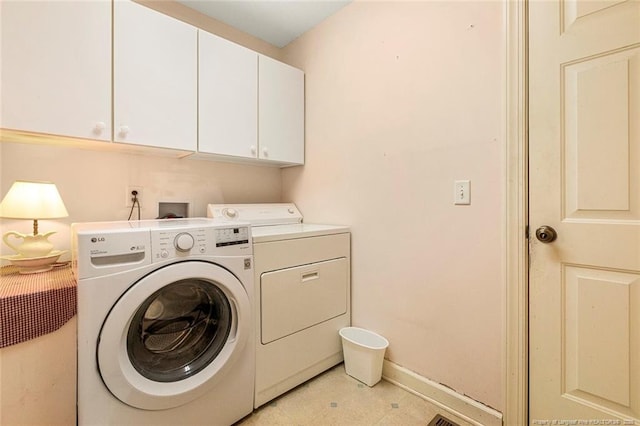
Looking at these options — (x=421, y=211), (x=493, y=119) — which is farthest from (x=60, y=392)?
(x=493, y=119)

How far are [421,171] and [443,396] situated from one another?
3.79ft

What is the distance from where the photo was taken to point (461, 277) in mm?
1389

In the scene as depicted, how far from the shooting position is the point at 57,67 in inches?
47.9

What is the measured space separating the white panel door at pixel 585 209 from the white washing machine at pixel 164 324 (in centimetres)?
128

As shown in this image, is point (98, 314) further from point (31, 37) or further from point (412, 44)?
point (412, 44)

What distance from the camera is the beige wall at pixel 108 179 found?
141cm

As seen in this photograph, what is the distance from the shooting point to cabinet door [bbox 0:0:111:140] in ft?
3.70

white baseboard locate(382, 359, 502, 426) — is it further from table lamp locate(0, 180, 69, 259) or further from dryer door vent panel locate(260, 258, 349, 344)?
table lamp locate(0, 180, 69, 259)

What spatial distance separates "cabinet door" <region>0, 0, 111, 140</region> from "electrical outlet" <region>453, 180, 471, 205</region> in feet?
5.56

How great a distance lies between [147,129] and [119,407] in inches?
47.9

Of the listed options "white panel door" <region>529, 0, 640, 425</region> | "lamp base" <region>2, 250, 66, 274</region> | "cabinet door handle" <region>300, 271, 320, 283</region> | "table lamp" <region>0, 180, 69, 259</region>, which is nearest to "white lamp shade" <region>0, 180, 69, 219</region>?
"table lamp" <region>0, 180, 69, 259</region>

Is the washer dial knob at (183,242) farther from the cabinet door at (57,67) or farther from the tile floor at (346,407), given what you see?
the tile floor at (346,407)

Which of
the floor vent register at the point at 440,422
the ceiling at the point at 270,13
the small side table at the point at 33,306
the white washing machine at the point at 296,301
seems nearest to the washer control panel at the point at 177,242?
the white washing machine at the point at 296,301

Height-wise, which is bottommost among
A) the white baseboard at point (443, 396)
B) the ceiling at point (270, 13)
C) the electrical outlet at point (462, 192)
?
the white baseboard at point (443, 396)
